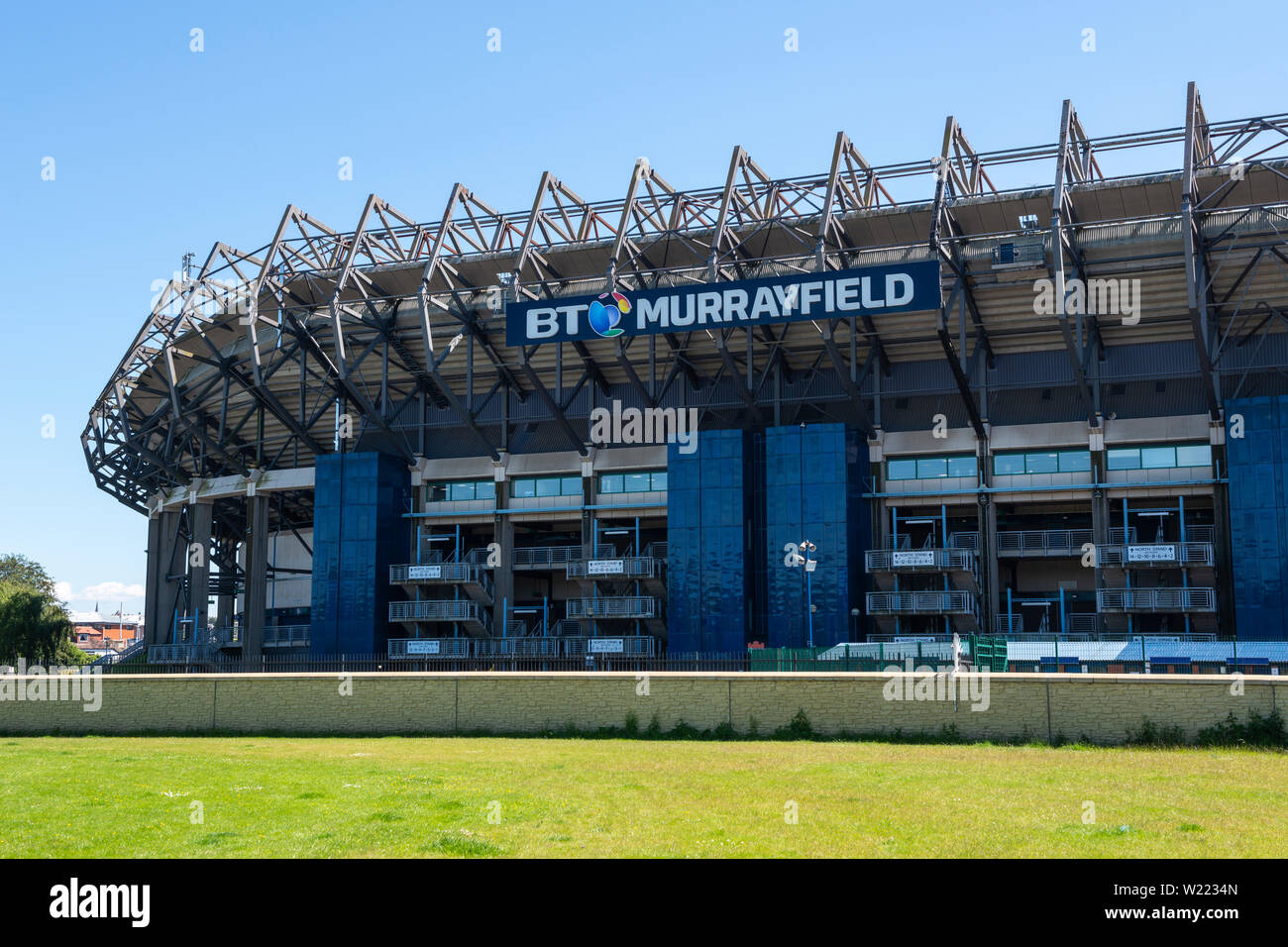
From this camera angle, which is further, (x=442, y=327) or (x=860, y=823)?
(x=442, y=327)

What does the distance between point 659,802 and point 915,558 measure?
39.7 metres

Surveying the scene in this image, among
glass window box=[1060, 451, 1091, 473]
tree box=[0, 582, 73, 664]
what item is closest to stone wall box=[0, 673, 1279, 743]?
glass window box=[1060, 451, 1091, 473]

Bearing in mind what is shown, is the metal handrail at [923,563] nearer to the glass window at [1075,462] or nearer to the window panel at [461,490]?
the glass window at [1075,462]

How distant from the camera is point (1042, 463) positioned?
57.2m

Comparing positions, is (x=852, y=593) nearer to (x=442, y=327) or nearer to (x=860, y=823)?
(x=442, y=327)

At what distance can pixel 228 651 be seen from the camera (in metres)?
73.6

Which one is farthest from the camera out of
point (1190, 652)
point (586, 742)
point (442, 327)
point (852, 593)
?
point (442, 327)

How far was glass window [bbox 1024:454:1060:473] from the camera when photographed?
57.0 meters

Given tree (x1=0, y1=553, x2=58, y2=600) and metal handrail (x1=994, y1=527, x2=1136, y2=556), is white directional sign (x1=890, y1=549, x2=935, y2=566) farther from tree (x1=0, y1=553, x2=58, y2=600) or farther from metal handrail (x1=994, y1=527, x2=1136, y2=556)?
tree (x1=0, y1=553, x2=58, y2=600)

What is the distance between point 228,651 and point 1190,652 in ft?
175

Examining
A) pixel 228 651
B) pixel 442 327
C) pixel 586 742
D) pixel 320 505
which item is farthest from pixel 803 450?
pixel 228 651

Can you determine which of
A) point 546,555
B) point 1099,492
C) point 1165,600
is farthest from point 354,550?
point 1165,600

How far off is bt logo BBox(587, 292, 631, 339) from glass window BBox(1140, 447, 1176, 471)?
2379 cm

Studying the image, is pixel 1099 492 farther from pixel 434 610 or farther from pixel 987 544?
pixel 434 610
